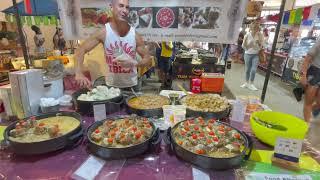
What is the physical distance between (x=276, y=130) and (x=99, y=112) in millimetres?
1009

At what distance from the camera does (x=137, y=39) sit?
2.01m

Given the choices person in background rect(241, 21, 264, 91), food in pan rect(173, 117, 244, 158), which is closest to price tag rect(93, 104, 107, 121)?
food in pan rect(173, 117, 244, 158)

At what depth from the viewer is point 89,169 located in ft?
3.08

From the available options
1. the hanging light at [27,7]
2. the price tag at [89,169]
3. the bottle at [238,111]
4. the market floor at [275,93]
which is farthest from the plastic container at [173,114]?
the market floor at [275,93]

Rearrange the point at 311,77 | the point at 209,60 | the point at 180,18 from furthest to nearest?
the point at 209,60, the point at 311,77, the point at 180,18

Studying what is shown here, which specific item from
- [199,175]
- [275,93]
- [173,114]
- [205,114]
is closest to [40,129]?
[173,114]

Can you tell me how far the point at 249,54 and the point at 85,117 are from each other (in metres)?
4.30

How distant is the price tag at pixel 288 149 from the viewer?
3.08ft

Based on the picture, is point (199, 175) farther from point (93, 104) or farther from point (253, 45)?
point (253, 45)

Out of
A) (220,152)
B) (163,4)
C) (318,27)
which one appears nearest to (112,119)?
(220,152)

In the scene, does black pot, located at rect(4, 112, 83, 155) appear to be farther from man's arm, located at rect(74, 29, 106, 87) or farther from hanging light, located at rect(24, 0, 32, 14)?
hanging light, located at rect(24, 0, 32, 14)

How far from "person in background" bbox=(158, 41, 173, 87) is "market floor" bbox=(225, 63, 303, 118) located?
1.54 m

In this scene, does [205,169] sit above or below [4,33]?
below

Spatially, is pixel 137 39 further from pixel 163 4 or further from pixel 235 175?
pixel 235 175
